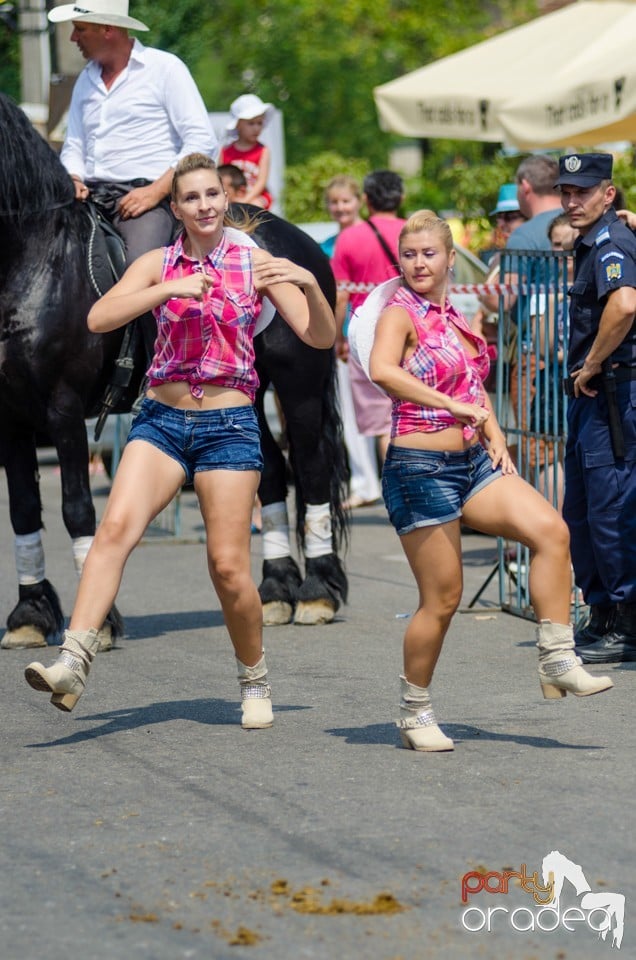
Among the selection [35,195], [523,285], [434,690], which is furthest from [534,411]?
[35,195]

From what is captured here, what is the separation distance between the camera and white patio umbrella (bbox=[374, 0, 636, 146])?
520 inches

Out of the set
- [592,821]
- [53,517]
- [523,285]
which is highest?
[523,285]

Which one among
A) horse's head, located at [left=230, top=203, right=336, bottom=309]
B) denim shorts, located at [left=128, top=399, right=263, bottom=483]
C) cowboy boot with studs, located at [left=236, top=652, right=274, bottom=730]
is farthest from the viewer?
horse's head, located at [left=230, top=203, right=336, bottom=309]

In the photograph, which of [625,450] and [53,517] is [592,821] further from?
[53,517]

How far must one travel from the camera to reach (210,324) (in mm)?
6410

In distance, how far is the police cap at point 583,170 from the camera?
7.69 metres

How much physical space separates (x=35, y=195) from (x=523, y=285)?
8.02 ft

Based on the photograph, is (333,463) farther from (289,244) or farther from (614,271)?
(614,271)

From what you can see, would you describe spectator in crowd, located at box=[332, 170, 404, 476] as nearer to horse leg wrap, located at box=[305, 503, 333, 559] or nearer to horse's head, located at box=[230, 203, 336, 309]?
horse's head, located at box=[230, 203, 336, 309]

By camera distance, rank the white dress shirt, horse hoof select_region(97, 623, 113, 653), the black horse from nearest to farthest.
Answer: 1. the black horse
2. horse hoof select_region(97, 623, 113, 653)
3. the white dress shirt

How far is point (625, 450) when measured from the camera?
7.80 meters

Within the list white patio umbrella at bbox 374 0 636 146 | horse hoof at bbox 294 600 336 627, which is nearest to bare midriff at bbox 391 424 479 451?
horse hoof at bbox 294 600 336 627

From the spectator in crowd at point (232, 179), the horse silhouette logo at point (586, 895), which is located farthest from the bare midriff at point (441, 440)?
the spectator in crowd at point (232, 179)

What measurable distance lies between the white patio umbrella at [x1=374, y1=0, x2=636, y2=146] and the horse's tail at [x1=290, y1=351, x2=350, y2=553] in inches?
163
